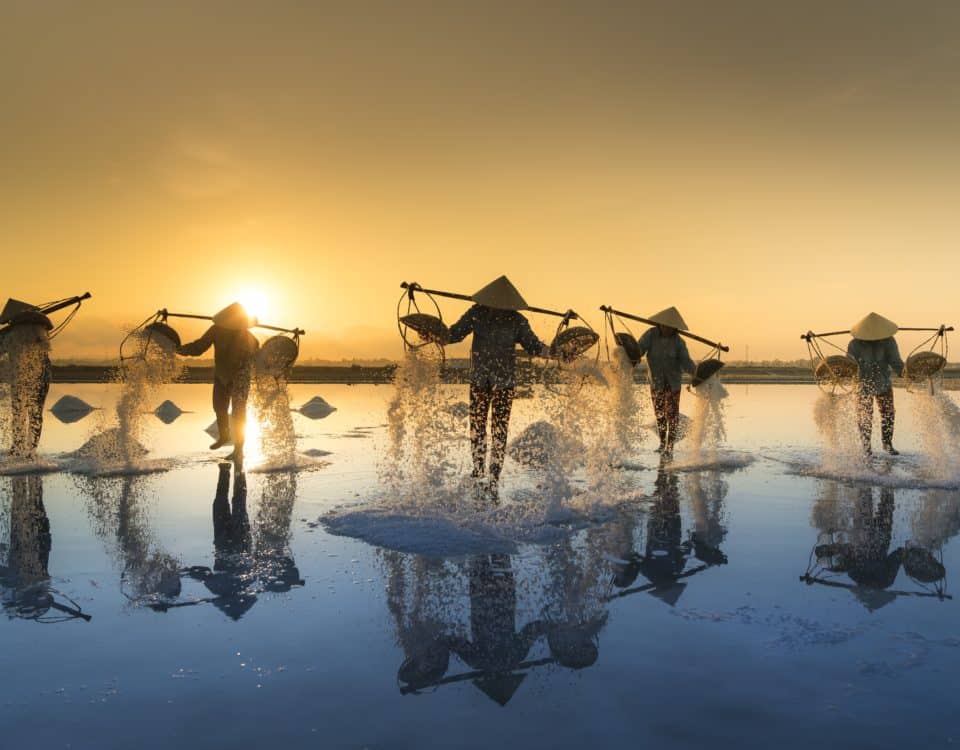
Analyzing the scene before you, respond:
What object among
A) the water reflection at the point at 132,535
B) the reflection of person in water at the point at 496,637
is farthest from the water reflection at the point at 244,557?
the reflection of person in water at the point at 496,637

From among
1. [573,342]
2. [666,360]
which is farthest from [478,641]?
[666,360]

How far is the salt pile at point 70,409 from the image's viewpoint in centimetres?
2089

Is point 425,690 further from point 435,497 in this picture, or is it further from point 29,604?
point 435,497

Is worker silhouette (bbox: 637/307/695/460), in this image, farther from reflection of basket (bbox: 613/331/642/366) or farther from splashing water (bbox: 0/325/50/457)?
splashing water (bbox: 0/325/50/457)

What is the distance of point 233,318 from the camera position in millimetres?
11406

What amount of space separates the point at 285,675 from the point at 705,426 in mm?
10443

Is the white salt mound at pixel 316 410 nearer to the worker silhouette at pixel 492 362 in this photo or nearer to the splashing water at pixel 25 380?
the splashing water at pixel 25 380

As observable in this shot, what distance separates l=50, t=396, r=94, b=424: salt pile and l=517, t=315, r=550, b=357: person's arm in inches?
624

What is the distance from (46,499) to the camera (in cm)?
827

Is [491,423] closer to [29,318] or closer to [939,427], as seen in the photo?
[939,427]

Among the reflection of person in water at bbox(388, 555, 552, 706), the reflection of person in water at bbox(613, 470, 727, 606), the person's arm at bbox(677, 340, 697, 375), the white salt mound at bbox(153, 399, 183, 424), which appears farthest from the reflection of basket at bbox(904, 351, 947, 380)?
the white salt mound at bbox(153, 399, 183, 424)

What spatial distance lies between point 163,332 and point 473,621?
8734 mm

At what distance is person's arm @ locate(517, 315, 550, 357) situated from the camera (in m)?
8.22

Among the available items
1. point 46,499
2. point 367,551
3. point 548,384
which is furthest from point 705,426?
point 46,499
